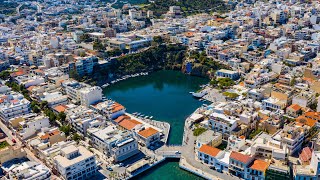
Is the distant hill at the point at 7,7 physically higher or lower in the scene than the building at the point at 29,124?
higher

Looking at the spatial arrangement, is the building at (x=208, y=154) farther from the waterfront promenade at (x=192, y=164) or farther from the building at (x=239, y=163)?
the building at (x=239, y=163)

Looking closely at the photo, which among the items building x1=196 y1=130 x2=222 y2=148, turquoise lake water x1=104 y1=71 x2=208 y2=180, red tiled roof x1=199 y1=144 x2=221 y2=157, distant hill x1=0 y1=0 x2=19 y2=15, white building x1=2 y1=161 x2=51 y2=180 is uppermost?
distant hill x1=0 y1=0 x2=19 y2=15

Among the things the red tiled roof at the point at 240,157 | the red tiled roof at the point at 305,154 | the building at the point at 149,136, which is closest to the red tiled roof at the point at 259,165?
the red tiled roof at the point at 240,157

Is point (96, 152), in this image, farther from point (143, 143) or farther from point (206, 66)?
point (206, 66)

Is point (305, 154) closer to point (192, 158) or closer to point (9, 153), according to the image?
point (192, 158)

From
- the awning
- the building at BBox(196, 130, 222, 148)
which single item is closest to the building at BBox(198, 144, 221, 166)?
the building at BBox(196, 130, 222, 148)

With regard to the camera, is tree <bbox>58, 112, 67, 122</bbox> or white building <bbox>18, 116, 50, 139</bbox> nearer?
white building <bbox>18, 116, 50, 139</bbox>

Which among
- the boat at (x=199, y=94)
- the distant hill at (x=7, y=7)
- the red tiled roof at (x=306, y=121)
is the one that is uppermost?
the distant hill at (x=7, y=7)

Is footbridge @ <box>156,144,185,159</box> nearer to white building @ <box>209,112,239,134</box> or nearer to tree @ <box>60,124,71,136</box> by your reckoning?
white building @ <box>209,112,239,134</box>
